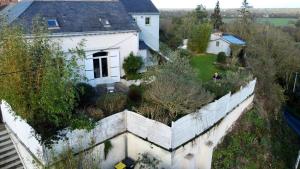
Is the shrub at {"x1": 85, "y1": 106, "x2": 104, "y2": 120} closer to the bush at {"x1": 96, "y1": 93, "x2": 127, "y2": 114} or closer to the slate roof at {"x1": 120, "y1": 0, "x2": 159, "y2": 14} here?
the bush at {"x1": 96, "y1": 93, "x2": 127, "y2": 114}

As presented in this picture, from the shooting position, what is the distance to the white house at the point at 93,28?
14.9m

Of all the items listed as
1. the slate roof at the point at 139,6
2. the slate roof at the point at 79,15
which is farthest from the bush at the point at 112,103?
the slate roof at the point at 139,6

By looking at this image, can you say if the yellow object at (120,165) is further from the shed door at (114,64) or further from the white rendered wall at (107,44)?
the shed door at (114,64)

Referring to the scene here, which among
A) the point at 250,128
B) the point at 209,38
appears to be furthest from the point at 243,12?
the point at 250,128

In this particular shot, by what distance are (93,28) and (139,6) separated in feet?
34.0

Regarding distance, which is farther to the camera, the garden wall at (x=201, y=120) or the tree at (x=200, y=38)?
the tree at (x=200, y=38)

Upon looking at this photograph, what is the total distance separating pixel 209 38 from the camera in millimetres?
29922

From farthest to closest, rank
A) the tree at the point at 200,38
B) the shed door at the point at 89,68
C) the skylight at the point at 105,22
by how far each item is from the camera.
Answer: the tree at the point at 200,38, the skylight at the point at 105,22, the shed door at the point at 89,68

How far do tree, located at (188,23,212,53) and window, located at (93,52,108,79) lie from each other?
1560 cm

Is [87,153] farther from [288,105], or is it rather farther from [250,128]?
[288,105]

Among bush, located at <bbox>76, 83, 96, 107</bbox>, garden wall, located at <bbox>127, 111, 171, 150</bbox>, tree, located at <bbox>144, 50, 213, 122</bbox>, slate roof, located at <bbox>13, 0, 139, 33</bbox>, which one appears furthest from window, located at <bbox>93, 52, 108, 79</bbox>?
garden wall, located at <bbox>127, 111, 171, 150</bbox>

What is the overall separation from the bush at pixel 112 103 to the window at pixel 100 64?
4874mm

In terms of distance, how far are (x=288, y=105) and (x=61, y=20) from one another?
25.7m

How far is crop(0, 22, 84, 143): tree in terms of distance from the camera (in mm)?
8984
